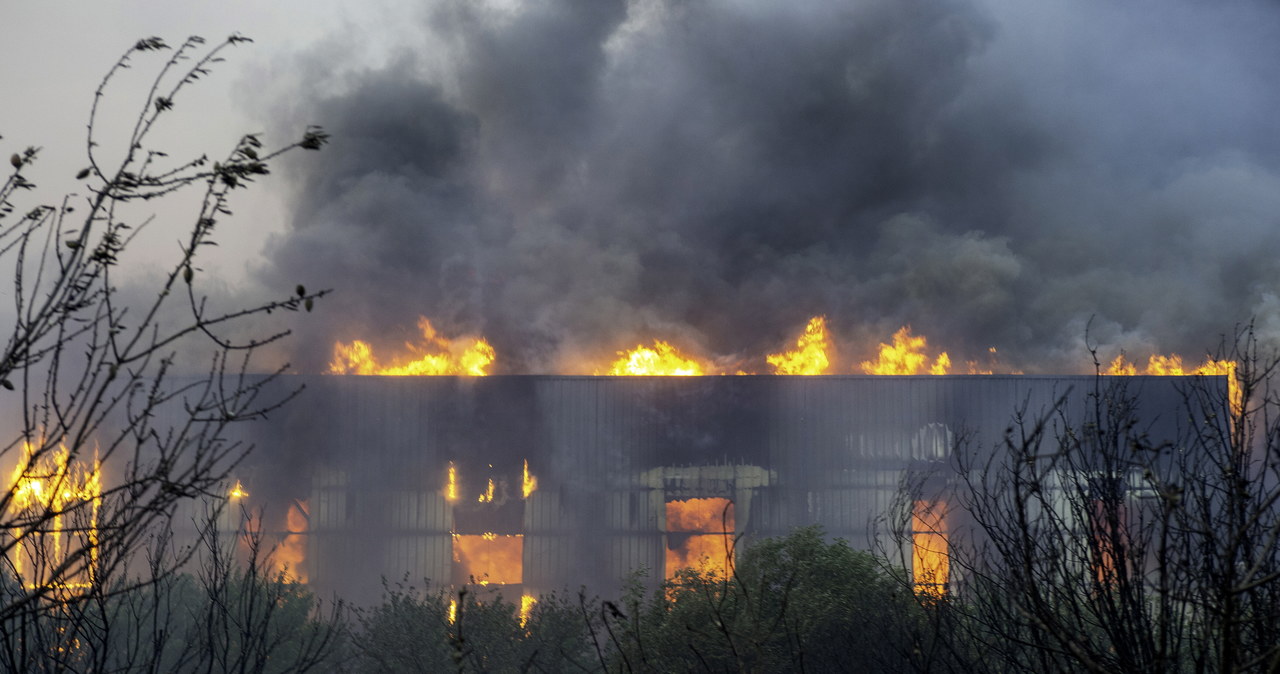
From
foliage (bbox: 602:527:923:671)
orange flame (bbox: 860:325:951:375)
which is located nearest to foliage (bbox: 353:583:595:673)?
foliage (bbox: 602:527:923:671)

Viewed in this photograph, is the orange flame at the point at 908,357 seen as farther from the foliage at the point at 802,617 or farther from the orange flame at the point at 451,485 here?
the foliage at the point at 802,617

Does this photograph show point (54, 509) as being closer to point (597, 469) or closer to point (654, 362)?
point (597, 469)

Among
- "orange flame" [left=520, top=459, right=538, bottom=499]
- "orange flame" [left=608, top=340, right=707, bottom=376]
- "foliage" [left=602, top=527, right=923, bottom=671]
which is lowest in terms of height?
"foliage" [left=602, top=527, right=923, bottom=671]

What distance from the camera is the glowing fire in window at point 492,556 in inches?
1242

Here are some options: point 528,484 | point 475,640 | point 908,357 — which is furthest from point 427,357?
point 475,640

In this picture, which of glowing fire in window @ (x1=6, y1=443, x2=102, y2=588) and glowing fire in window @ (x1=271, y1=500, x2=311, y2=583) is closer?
glowing fire in window @ (x1=6, y1=443, x2=102, y2=588)

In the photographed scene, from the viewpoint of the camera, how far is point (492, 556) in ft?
104

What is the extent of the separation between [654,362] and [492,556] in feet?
56.1

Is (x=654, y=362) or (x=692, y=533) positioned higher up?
(x=654, y=362)

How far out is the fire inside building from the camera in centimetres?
3125

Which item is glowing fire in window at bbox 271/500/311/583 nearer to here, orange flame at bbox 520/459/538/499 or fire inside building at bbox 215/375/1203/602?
fire inside building at bbox 215/375/1203/602

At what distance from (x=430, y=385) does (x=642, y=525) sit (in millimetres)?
9322

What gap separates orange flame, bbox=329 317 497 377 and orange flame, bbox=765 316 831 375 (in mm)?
15358

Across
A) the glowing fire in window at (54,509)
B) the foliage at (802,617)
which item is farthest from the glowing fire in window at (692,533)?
the glowing fire in window at (54,509)
